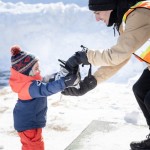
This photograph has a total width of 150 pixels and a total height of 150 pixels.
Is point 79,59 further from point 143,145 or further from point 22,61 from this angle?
point 143,145

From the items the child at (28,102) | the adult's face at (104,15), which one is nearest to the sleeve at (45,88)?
the child at (28,102)

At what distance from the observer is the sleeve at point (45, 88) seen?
2.52m

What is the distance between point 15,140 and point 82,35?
30.0 ft

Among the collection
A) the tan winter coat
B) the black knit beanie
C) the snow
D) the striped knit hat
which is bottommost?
the snow

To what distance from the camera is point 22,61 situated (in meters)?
2.78

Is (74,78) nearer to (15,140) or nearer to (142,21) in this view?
(142,21)

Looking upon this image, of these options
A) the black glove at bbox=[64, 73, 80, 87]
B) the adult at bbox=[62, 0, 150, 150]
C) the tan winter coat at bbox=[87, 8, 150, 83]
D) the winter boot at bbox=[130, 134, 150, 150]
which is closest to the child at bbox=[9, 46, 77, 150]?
the black glove at bbox=[64, 73, 80, 87]

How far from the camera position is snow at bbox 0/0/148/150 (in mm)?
4461

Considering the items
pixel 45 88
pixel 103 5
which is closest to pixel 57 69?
pixel 45 88

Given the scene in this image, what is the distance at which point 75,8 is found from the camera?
Result: 45.9 feet

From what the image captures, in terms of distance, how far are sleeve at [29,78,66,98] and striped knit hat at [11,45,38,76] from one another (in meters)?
0.13

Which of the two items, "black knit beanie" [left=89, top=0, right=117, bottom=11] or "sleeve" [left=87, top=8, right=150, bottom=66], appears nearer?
"sleeve" [left=87, top=8, right=150, bottom=66]

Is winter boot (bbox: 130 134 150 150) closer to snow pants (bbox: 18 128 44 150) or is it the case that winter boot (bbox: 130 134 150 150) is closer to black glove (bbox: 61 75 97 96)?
black glove (bbox: 61 75 97 96)

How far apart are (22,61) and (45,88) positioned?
0.34 meters
